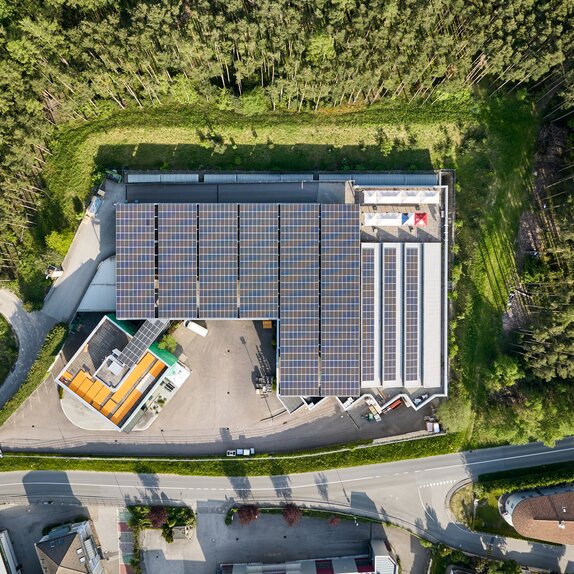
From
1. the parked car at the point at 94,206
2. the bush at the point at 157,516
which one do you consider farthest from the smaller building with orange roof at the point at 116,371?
the parked car at the point at 94,206

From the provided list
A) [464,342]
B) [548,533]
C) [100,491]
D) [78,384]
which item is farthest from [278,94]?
[548,533]

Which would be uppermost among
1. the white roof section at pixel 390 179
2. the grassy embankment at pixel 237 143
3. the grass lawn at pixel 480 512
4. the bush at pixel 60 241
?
the grassy embankment at pixel 237 143

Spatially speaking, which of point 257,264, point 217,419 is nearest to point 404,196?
point 257,264

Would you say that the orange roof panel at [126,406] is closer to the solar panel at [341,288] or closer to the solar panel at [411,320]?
the solar panel at [341,288]

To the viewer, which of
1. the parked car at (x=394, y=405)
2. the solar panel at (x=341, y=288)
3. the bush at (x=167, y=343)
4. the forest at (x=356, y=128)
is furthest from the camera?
the parked car at (x=394, y=405)

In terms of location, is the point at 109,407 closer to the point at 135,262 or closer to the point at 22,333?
the point at 22,333

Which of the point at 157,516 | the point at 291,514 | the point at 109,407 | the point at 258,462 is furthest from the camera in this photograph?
the point at 258,462
